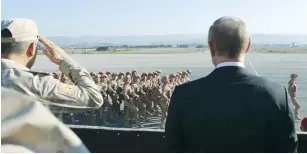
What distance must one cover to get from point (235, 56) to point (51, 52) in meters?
0.67

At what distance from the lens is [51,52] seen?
5.79 ft

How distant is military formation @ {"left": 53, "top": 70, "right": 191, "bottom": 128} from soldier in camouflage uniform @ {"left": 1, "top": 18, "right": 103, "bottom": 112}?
31.8ft

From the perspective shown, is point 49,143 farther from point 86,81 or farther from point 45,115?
point 86,81

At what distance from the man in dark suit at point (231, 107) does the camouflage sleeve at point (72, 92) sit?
0.30 metres

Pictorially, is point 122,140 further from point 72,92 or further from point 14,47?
point 14,47

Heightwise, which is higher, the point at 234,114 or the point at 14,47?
the point at 14,47

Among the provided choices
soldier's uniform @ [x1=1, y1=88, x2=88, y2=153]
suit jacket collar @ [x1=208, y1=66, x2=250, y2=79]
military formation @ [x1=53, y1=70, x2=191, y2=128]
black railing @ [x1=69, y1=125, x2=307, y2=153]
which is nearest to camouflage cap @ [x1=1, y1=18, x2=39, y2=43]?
suit jacket collar @ [x1=208, y1=66, x2=250, y2=79]

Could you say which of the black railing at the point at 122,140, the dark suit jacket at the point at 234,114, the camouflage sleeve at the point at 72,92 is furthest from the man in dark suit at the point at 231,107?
the black railing at the point at 122,140

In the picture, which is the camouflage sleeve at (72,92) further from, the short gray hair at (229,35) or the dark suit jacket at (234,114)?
the short gray hair at (229,35)

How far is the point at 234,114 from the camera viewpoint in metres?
1.65

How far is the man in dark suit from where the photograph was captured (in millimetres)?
1654

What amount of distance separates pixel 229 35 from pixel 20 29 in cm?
70

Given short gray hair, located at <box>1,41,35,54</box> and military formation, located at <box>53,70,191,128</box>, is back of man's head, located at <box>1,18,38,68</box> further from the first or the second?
military formation, located at <box>53,70,191,128</box>

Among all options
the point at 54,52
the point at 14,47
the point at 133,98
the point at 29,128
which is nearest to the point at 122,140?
the point at 54,52
